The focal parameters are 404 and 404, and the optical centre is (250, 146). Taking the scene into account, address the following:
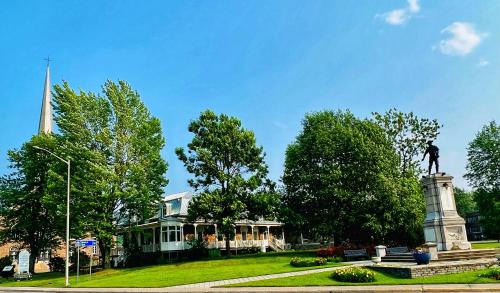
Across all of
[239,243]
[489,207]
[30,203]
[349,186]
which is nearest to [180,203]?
[239,243]

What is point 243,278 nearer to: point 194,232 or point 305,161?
point 305,161

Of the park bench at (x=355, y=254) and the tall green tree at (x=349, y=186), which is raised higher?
the tall green tree at (x=349, y=186)

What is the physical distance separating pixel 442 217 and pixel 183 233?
103 feet

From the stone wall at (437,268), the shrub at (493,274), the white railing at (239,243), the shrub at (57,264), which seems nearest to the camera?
the shrub at (493,274)

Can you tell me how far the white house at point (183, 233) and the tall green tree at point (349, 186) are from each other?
4.70 meters

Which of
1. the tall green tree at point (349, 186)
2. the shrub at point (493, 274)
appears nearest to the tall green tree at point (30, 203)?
the tall green tree at point (349, 186)

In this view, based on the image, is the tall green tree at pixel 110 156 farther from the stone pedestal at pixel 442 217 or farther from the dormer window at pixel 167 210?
the stone pedestal at pixel 442 217

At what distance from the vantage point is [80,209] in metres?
37.9

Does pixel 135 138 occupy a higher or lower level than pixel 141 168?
higher

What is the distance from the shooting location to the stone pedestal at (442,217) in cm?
2419

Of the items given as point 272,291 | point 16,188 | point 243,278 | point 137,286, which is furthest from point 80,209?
point 272,291

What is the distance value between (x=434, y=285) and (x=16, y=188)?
Answer: 46.8 metres

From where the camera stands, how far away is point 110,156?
134 feet

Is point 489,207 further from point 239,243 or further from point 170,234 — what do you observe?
point 170,234
